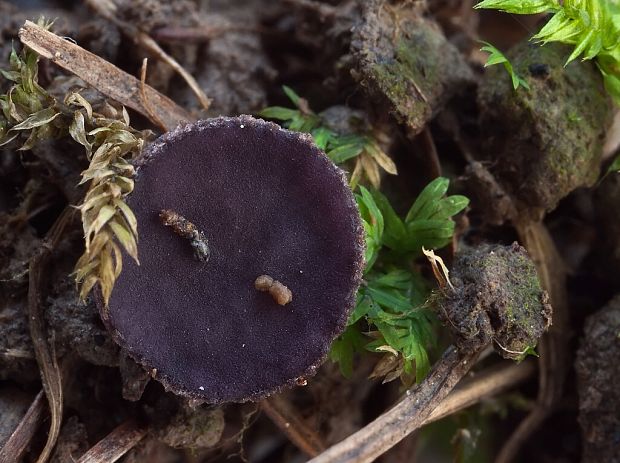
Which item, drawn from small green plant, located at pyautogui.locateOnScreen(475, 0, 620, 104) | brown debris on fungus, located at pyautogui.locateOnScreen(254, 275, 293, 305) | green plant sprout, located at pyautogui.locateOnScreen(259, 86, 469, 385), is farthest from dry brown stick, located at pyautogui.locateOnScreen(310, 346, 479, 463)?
small green plant, located at pyautogui.locateOnScreen(475, 0, 620, 104)

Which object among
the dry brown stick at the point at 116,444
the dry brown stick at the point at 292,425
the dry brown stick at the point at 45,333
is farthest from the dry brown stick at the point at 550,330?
the dry brown stick at the point at 45,333

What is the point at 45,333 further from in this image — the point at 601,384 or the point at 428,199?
the point at 601,384

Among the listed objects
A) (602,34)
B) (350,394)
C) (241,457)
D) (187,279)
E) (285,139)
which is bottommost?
(241,457)

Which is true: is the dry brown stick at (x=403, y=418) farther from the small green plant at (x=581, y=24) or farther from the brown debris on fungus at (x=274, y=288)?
the small green plant at (x=581, y=24)

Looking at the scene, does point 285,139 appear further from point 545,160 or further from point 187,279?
point 545,160

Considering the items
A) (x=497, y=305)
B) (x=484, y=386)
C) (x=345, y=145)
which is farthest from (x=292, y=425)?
(x=345, y=145)

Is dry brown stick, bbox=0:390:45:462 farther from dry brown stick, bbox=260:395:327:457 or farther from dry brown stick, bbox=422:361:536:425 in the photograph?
dry brown stick, bbox=422:361:536:425

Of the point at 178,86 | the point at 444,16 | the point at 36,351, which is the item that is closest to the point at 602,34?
the point at 444,16
